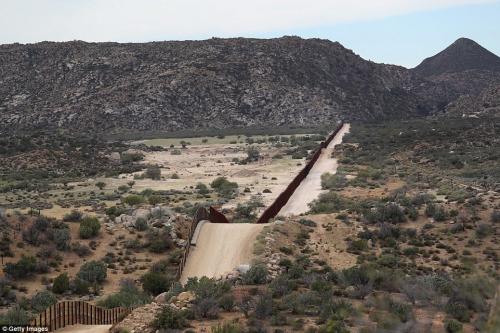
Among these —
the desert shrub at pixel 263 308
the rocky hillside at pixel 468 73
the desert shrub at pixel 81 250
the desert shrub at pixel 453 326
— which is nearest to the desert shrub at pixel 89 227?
the desert shrub at pixel 81 250

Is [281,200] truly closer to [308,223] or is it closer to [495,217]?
[308,223]

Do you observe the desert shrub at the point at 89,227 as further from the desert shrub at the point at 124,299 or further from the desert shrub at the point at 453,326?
the desert shrub at the point at 453,326

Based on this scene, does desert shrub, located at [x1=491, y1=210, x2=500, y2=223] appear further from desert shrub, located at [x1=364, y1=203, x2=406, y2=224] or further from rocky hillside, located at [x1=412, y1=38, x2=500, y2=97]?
rocky hillside, located at [x1=412, y1=38, x2=500, y2=97]

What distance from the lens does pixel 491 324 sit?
7770 millimetres

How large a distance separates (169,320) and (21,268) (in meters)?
9.41

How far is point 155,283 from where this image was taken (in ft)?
63.6

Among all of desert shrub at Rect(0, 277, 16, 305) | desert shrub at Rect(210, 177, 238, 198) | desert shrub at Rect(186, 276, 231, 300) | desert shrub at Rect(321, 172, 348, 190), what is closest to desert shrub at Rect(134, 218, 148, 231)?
desert shrub at Rect(0, 277, 16, 305)

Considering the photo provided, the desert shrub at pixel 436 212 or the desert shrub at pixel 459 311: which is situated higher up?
the desert shrub at pixel 459 311

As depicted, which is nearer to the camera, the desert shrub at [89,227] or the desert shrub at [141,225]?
the desert shrub at [89,227]

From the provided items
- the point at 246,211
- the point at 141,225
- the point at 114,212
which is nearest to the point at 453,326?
the point at 141,225

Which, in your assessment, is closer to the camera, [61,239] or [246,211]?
[61,239]

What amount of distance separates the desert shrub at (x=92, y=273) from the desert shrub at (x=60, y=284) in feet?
2.43

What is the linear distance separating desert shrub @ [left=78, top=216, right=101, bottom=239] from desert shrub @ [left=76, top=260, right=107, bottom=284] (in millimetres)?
3216

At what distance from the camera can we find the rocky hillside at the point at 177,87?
102312 millimetres
